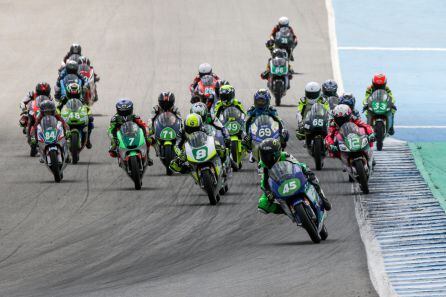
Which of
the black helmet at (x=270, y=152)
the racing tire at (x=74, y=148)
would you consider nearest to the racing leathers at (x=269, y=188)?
the black helmet at (x=270, y=152)

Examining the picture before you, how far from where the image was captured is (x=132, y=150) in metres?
25.0

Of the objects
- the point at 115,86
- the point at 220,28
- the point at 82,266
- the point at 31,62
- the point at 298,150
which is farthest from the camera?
the point at 220,28

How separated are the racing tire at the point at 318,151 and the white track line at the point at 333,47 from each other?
9390 mm

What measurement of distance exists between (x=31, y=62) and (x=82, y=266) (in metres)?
24.3

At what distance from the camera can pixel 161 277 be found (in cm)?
1772

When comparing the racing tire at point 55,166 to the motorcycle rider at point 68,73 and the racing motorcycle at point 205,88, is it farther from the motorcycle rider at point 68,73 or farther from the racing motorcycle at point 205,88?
the motorcycle rider at point 68,73

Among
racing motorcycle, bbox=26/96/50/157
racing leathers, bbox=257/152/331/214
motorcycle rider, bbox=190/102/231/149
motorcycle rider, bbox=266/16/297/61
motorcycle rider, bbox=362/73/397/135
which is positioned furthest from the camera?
motorcycle rider, bbox=266/16/297/61

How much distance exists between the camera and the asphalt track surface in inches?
682

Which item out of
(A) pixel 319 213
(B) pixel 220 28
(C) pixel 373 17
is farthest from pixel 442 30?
(A) pixel 319 213

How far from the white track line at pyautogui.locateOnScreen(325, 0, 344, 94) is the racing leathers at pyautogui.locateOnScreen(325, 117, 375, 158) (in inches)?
434

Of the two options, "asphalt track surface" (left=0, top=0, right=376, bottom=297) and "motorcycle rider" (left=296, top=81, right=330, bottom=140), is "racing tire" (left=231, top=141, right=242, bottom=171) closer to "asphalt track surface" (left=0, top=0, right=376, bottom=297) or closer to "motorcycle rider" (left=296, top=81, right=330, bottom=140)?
"asphalt track surface" (left=0, top=0, right=376, bottom=297)

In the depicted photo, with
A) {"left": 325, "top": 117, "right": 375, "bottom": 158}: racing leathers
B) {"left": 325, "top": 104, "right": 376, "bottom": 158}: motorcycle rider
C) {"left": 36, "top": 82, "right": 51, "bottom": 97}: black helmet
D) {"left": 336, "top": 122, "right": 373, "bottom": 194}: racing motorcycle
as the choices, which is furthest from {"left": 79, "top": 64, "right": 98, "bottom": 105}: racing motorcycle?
{"left": 336, "top": 122, "right": 373, "bottom": 194}: racing motorcycle

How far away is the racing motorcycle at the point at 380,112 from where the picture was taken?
2830 centimetres

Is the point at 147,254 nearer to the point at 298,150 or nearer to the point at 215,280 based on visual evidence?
the point at 215,280
